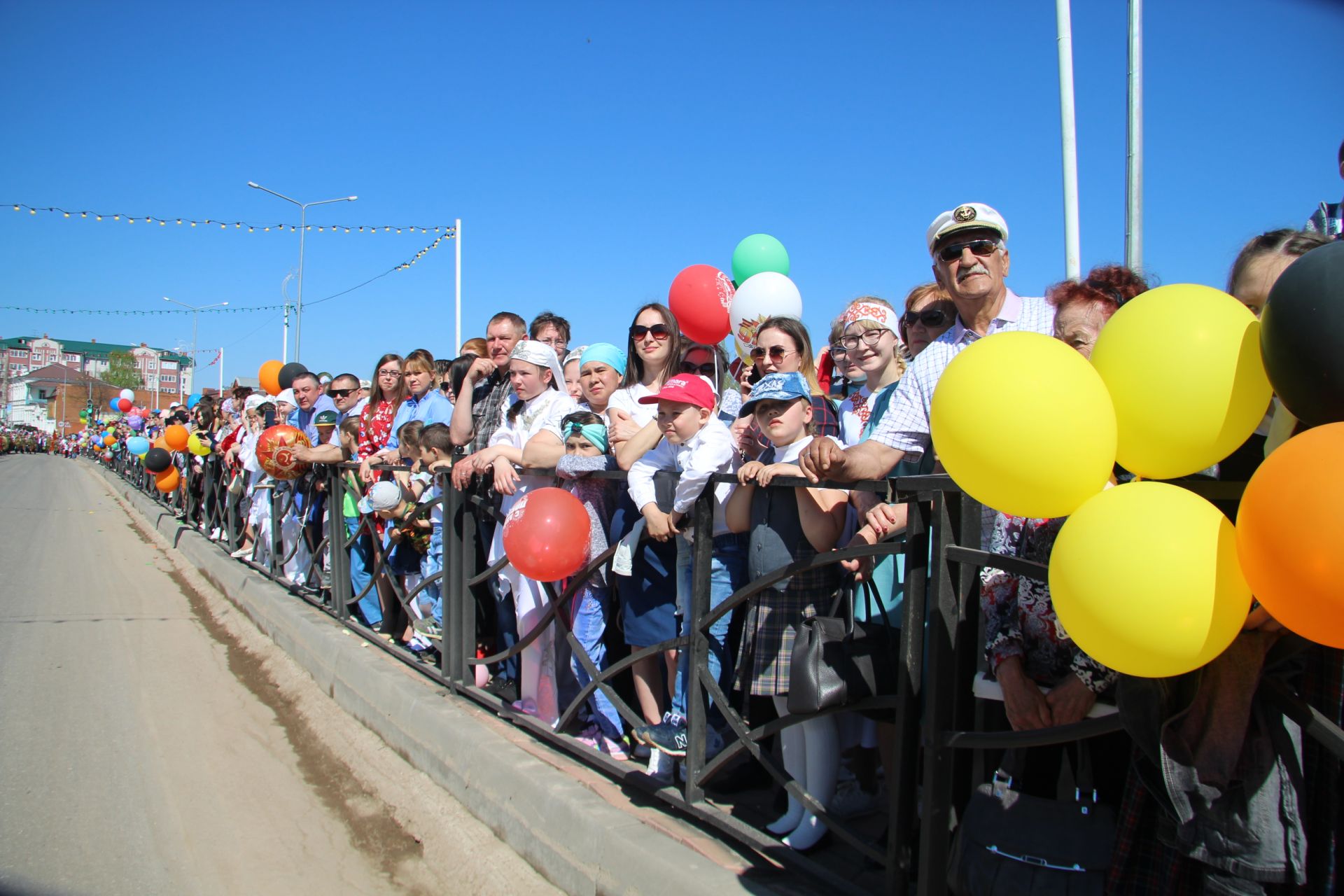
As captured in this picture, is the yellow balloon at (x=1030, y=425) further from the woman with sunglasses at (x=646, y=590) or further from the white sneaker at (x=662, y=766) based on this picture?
the white sneaker at (x=662, y=766)

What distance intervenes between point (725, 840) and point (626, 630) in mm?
919

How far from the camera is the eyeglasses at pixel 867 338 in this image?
3.69 m

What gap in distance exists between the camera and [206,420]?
1302 cm

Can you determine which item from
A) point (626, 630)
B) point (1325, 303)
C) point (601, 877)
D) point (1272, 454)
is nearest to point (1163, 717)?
point (1272, 454)

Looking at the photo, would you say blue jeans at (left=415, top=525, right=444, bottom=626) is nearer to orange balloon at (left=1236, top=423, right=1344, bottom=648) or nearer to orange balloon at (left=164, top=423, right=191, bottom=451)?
orange balloon at (left=1236, top=423, right=1344, bottom=648)

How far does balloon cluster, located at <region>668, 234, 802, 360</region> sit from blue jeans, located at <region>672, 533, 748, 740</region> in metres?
1.43

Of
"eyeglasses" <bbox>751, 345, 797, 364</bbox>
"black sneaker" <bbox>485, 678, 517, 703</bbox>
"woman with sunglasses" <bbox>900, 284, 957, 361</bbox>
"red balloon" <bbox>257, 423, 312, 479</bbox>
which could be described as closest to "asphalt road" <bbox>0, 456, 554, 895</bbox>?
"black sneaker" <bbox>485, 678, 517, 703</bbox>

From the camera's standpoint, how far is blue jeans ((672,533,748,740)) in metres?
3.23

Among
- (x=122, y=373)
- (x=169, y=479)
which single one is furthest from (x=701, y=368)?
(x=122, y=373)

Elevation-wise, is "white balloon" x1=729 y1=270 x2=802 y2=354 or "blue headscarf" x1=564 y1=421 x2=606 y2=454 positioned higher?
"white balloon" x1=729 y1=270 x2=802 y2=354

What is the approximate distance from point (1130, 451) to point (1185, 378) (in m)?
0.18

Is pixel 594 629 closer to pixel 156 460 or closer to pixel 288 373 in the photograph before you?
pixel 288 373

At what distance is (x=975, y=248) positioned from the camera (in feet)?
9.61

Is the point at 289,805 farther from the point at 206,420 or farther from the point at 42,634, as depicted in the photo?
the point at 206,420
